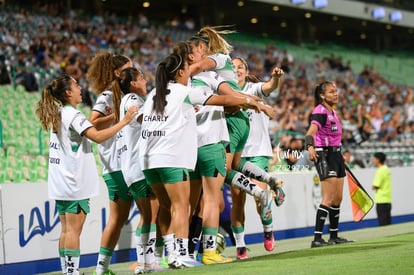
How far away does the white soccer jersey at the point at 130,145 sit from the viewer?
27.2ft

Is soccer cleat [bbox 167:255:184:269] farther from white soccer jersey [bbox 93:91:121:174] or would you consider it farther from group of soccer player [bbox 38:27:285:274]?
white soccer jersey [bbox 93:91:121:174]

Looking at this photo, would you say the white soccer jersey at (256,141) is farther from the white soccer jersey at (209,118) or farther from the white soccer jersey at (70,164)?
the white soccer jersey at (70,164)

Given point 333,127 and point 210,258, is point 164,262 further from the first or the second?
point 333,127

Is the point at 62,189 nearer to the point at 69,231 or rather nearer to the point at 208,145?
the point at 69,231

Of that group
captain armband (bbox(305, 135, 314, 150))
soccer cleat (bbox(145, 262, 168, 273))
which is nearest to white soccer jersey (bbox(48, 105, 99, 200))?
soccer cleat (bbox(145, 262, 168, 273))

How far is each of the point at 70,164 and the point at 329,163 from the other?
4.04 meters

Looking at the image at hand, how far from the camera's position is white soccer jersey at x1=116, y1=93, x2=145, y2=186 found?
830cm

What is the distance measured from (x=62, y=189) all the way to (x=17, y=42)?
15978 millimetres

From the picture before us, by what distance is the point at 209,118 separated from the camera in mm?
8320

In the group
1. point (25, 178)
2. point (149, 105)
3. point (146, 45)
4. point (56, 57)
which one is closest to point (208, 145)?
point (149, 105)

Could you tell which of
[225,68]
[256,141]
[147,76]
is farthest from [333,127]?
[147,76]

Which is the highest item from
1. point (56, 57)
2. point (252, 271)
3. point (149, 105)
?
point (56, 57)

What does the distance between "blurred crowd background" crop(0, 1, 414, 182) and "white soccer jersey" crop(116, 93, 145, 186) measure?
12.8ft

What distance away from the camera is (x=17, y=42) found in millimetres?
23328
